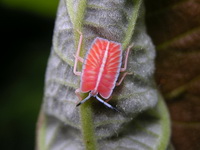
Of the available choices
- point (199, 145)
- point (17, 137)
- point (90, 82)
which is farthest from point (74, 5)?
point (17, 137)

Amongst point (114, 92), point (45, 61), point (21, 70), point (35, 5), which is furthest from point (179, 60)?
point (21, 70)

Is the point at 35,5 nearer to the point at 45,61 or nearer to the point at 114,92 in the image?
the point at 45,61

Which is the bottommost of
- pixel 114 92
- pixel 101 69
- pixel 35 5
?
pixel 35 5

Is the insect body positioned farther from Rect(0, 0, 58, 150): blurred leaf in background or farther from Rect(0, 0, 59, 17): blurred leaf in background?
Rect(0, 0, 58, 150): blurred leaf in background

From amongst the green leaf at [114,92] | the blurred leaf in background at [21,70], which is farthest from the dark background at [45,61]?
the green leaf at [114,92]

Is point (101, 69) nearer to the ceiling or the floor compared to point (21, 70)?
nearer to the ceiling

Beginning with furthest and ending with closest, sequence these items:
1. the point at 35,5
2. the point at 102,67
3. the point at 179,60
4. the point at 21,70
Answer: the point at 21,70 < the point at 35,5 < the point at 179,60 < the point at 102,67

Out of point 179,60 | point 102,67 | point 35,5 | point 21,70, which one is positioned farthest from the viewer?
point 21,70

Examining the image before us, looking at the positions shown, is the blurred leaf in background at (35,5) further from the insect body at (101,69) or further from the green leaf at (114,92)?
the insect body at (101,69)
